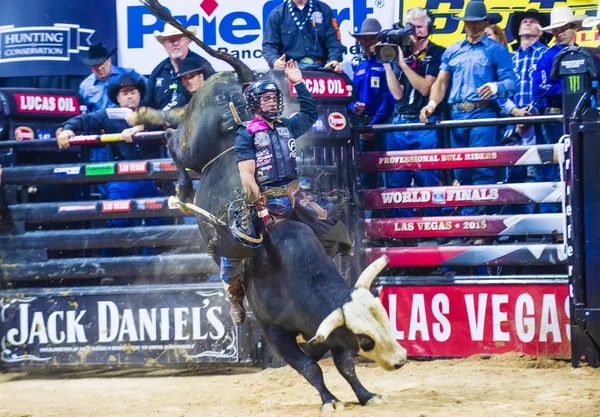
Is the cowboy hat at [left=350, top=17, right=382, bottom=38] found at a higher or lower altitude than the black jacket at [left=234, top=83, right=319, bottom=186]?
higher

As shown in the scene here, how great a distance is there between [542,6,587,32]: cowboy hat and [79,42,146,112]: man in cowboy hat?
13.0 ft

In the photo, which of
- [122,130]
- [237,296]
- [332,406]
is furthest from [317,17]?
[332,406]

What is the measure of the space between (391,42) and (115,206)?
2927 mm

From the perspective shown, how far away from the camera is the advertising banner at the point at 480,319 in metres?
8.05

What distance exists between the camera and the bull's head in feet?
19.9

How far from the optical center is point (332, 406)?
6508 mm

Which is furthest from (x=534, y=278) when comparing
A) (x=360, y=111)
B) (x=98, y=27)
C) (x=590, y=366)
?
(x=98, y=27)

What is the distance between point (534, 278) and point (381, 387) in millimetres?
1684

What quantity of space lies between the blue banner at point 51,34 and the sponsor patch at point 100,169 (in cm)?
162

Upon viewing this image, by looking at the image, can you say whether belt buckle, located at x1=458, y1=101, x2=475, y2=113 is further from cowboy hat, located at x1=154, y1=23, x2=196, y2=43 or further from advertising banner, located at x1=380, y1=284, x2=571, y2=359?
cowboy hat, located at x1=154, y1=23, x2=196, y2=43

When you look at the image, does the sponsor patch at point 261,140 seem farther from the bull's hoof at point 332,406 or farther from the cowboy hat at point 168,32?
the cowboy hat at point 168,32

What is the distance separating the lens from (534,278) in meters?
8.12

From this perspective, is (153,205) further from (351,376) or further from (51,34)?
(351,376)

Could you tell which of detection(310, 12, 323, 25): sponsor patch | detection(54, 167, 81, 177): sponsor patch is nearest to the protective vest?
detection(310, 12, 323, 25): sponsor patch
